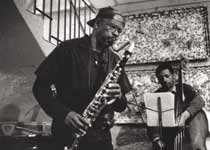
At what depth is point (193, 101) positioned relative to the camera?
137 inches

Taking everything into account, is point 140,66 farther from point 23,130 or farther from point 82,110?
point 82,110

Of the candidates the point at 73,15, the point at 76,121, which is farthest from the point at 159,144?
the point at 73,15

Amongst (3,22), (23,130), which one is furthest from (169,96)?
(3,22)

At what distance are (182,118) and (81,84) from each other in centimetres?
188

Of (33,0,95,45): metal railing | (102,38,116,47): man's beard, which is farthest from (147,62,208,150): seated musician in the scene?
(33,0,95,45): metal railing

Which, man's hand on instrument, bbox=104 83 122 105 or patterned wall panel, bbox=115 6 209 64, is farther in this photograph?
patterned wall panel, bbox=115 6 209 64

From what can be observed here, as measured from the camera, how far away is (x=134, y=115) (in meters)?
4.59

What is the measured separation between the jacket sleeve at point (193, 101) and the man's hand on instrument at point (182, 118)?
0.24 feet

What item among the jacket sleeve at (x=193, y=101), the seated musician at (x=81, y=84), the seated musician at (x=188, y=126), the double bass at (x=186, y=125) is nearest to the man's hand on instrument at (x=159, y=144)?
the seated musician at (x=188, y=126)

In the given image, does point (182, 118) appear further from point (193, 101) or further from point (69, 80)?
point (69, 80)

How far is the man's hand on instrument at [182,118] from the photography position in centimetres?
315

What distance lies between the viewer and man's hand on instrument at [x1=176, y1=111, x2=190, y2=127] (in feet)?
10.3

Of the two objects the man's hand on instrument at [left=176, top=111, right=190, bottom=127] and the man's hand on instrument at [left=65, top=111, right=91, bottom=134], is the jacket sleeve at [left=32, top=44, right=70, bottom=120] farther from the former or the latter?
the man's hand on instrument at [left=176, top=111, right=190, bottom=127]

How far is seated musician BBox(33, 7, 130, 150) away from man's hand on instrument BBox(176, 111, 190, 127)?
1489mm
